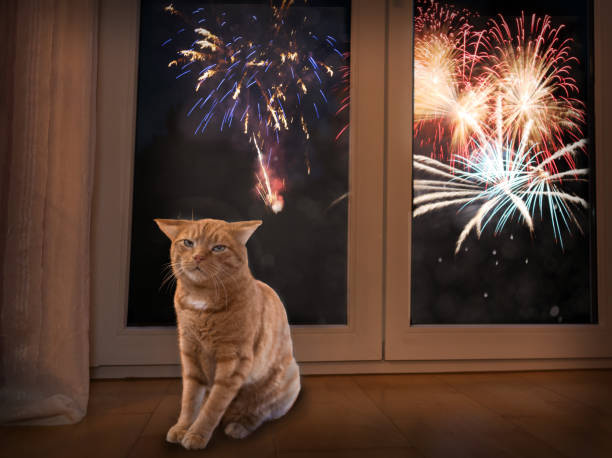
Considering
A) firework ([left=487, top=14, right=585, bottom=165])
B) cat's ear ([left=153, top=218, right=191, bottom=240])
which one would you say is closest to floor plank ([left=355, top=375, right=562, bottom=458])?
cat's ear ([left=153, top=218, right=191, bottom=240])

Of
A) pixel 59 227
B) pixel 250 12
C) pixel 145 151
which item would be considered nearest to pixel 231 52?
pixel 250 12

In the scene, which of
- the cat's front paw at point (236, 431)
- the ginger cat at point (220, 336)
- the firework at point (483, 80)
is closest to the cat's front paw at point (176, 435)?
the ginger cat at point (220, 336)

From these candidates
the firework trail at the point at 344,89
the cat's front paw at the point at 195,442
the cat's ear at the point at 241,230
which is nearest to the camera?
the cat's front paw at the point at 195,442

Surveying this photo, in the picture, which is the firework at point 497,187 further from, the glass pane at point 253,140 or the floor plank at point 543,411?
the floor plank at point 543,411

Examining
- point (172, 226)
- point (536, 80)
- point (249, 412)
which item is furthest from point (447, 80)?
point (249, 412)

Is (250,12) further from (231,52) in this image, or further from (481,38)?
(481,38)

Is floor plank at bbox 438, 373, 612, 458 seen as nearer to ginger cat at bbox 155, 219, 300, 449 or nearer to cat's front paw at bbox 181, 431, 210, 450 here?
ginger cat at bbox 155, 219, 300, 449
